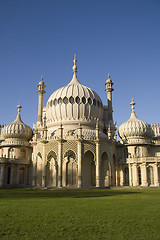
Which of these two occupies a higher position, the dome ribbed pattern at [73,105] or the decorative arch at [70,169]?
the dome ribbed pattern at [73,105]

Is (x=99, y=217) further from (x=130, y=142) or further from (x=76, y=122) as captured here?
(x=130, y=142)

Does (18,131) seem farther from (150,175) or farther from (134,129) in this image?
(150,175)

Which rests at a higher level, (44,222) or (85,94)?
(85,94)

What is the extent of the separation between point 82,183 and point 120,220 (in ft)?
114

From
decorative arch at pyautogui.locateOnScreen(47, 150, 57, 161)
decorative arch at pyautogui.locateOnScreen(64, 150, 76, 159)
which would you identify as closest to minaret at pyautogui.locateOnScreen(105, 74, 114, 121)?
decorative arch at pyautogui.locateOnScreen(64, 150, 76, 159)

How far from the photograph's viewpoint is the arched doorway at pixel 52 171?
158ft

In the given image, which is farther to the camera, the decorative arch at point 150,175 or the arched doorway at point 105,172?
the decorative arch at point 150,175

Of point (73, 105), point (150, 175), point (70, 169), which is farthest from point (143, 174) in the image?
point (73, 105)

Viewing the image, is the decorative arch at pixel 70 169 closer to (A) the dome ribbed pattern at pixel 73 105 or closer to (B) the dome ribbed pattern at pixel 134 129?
(A) the dome ribbed pattern at pixel 73 105

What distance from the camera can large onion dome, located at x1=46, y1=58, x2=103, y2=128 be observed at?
53.1 meters

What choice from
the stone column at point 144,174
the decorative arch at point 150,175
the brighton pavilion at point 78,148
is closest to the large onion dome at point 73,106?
the brighton pavilion at point 78,148

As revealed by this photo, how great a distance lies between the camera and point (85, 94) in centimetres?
5491

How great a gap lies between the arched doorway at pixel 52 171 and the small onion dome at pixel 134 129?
18.6 metres

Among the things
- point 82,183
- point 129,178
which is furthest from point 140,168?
point 82,183
